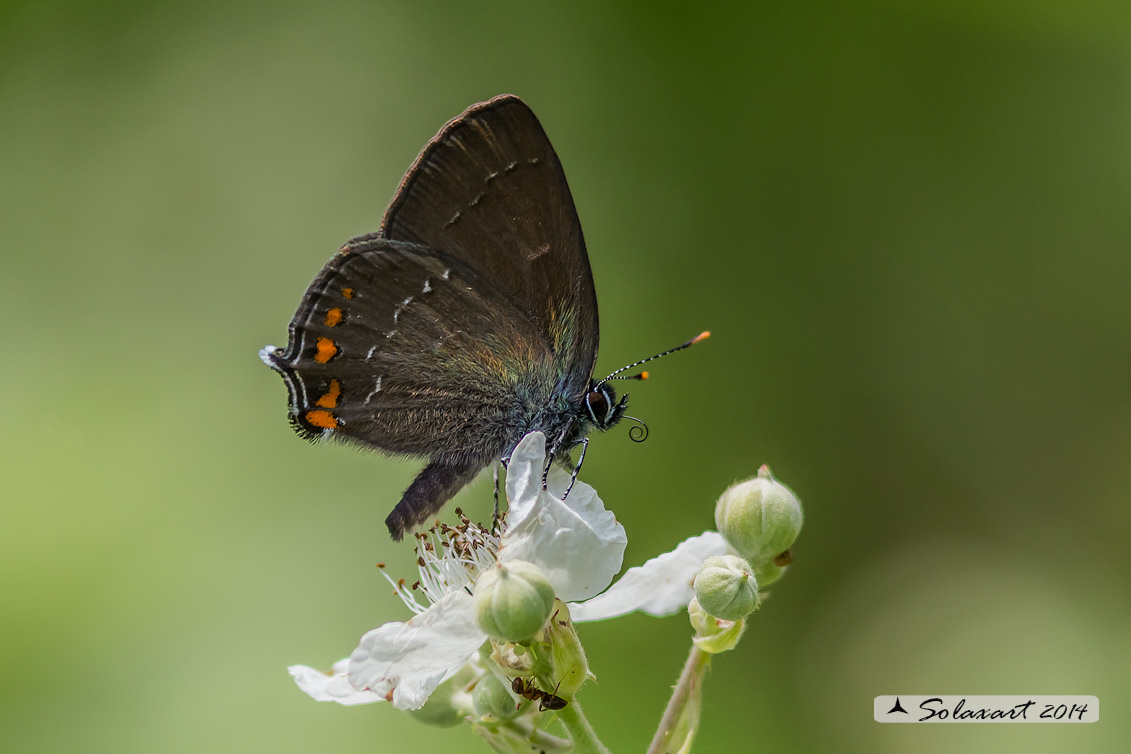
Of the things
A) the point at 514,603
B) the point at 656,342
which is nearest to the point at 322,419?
the point at 514,603

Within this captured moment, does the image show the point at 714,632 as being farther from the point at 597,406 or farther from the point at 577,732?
the point at 597,406

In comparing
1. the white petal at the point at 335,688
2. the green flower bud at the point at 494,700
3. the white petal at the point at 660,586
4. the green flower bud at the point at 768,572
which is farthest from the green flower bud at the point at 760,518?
the white petal at the point at 335,688

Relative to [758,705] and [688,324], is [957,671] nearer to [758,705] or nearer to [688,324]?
[758,705]

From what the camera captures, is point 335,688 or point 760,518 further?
point 335,688

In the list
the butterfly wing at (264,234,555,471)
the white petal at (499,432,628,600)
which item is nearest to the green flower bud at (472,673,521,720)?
the white petal at (499,432,628,600)

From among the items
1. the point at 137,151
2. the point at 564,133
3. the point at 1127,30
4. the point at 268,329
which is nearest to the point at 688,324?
the point at 564,133

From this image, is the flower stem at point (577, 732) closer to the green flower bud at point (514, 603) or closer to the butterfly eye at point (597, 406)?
the green flower bud at point (514, 603)

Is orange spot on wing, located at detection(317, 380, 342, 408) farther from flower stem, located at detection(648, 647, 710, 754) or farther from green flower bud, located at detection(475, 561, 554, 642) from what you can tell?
flower stem, located at detection(648, 647, 710, 754)
